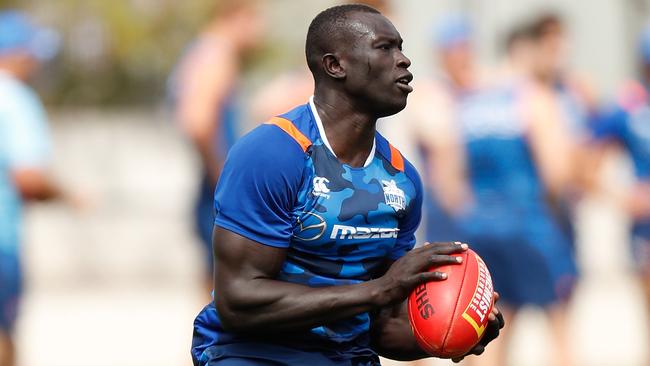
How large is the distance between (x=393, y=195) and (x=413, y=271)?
1.15ft

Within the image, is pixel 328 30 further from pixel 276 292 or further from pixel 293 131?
pixel 276 292

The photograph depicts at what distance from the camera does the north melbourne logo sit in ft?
14.9

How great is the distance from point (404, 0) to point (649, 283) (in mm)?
7731

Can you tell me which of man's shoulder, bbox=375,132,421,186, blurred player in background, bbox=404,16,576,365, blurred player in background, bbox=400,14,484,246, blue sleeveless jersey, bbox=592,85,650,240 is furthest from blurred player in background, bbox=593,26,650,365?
man's shoulder, bbox=375,132,421,186

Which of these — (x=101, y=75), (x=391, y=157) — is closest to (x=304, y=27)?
(x=101, y=75)

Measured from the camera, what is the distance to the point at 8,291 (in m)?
7.66

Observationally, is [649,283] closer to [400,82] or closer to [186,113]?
[186,113]

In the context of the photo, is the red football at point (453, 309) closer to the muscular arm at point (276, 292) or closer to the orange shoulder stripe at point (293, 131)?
the muscular arm at point (276, 292)

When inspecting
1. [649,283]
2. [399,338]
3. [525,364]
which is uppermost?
[399,338]

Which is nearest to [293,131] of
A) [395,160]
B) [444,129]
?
[395,160]

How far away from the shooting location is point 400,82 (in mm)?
4477

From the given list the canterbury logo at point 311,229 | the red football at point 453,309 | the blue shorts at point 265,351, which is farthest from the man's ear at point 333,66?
the blue shorts at point 265,351

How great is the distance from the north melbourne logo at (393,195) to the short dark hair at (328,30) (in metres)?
0.47

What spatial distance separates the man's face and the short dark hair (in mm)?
34
